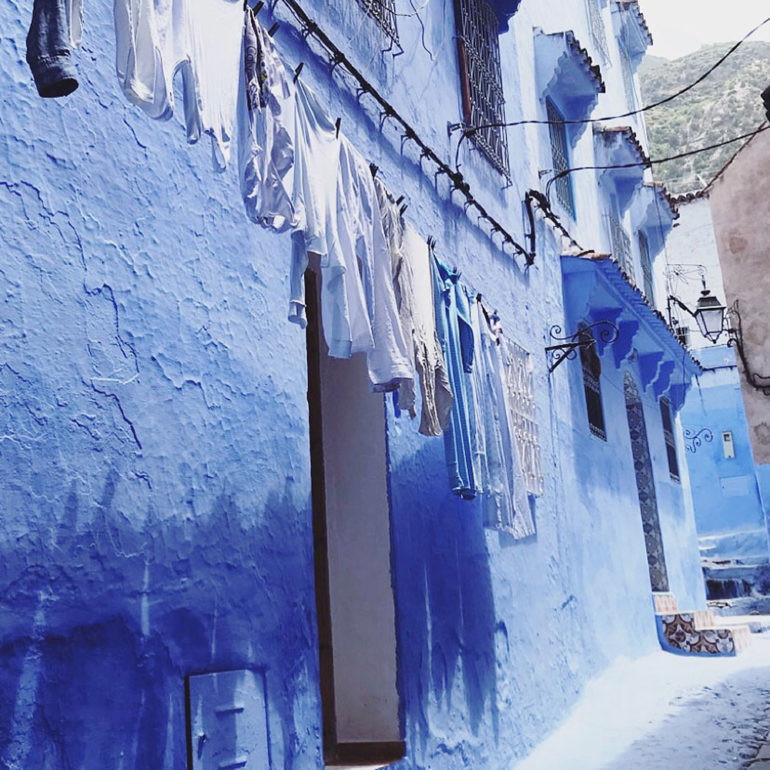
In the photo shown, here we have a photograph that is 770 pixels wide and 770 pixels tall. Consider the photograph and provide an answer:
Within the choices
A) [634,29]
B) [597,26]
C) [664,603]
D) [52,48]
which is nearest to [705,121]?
[634,29]

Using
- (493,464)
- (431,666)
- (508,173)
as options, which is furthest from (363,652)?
(508,173)

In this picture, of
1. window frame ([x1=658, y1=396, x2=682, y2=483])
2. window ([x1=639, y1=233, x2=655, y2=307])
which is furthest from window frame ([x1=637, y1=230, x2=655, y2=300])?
window frame ([x1=658, y1=396, x2=682, y2=483])

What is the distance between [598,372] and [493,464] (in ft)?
20.0

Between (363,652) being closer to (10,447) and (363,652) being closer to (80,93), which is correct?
(10,447)

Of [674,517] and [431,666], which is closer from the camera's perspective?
[431,666]

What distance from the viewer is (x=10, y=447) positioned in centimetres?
296

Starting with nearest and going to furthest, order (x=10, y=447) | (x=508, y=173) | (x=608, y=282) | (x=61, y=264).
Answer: (x=10, y=447), (x=61, y=264), (x=508, y=173), (x=608, y=282)

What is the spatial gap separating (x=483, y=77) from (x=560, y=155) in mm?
3153

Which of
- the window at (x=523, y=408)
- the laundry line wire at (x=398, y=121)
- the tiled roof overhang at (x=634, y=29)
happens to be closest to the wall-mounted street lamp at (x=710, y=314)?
the laundry line wire at (x=398, y=121)

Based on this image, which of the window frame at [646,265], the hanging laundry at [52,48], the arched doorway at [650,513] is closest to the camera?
the hanging laundry at [52,48]

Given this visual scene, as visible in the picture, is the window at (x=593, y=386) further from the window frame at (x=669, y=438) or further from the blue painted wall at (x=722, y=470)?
the blue painted wall at (x=722, y=470)

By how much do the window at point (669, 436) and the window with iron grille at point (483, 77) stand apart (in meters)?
8.41

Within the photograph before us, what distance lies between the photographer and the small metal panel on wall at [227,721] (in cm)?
357

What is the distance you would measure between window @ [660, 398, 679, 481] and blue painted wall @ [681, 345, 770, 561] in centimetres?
921
